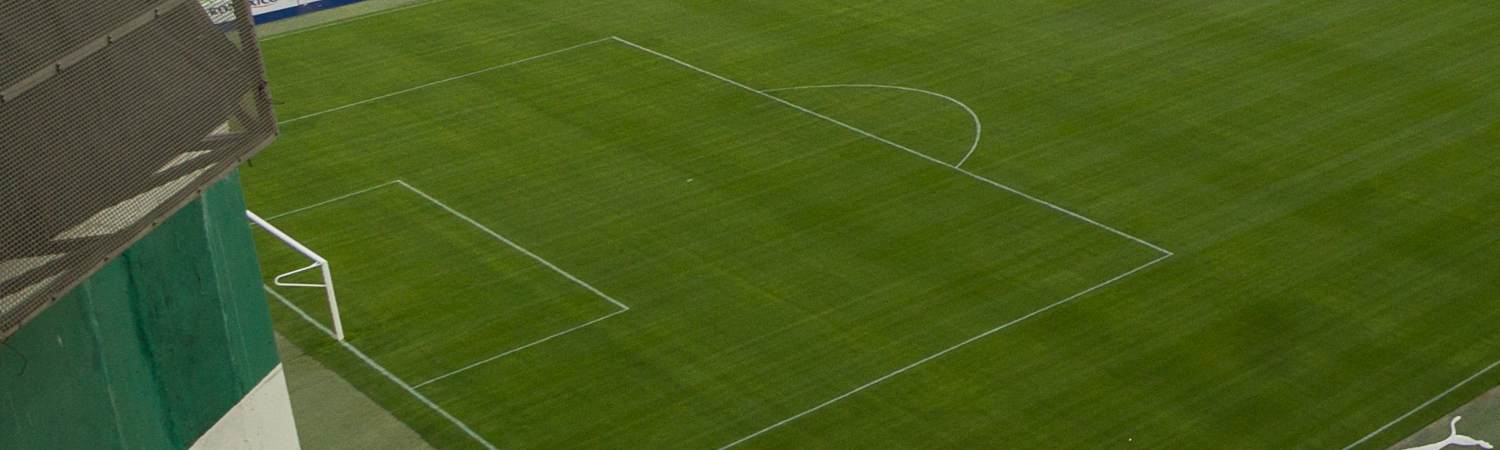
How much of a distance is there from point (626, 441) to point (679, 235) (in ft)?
17.9

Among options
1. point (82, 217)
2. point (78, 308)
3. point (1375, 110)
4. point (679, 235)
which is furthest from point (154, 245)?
point (1375, 110)

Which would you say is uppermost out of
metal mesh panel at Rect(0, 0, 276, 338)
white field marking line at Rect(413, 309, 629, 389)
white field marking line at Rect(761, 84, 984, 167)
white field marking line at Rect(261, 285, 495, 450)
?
metal mesh panel at Rect(0, 0, 276, 338)

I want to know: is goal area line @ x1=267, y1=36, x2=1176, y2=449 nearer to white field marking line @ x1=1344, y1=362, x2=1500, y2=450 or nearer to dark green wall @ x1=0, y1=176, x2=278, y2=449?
white field marking line @ x1=1344, y1=362, x2=1500, y2=450

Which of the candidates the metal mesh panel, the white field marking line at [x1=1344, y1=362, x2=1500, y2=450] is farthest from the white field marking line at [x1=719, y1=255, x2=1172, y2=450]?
the metal mesh panel

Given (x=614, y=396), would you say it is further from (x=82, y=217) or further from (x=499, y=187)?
(x=82, y=217)

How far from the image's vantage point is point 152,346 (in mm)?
11805

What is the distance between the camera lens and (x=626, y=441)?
19578 millimetres

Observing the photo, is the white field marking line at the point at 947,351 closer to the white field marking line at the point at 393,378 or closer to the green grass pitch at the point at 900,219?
the green grass pitch at the point at 900,219

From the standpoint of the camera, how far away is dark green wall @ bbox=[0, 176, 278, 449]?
10.8 m

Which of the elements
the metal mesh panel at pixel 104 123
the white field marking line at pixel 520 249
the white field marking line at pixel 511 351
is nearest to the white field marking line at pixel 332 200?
the white field marking line at pixel 520 249

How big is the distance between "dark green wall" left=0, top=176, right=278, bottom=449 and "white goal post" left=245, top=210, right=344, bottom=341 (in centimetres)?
849

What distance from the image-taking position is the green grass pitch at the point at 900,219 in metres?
20.4

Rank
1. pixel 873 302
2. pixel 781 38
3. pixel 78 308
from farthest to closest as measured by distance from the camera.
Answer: pixel 781 38 → pixel 873 302 → pixel 78 308

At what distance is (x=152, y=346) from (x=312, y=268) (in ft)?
39.5
